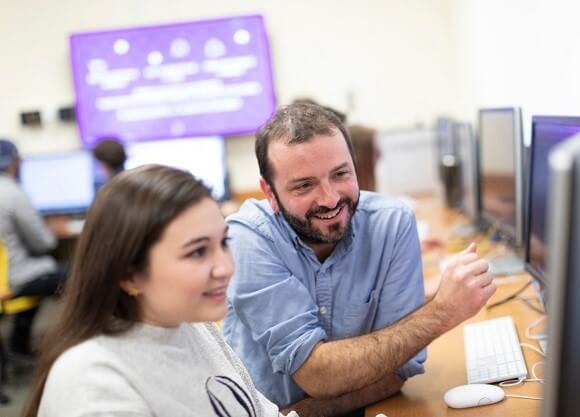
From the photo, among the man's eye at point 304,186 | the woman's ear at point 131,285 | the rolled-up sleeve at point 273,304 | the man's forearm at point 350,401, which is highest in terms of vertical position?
the man's eye at point 304,186

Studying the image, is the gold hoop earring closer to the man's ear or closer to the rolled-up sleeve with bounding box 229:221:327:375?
the rolled-up sleeve with bounding box 229:221:327:375

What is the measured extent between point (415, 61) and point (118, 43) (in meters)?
2.15

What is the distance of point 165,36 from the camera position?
15.5 feet

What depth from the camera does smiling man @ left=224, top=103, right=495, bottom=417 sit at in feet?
4.57

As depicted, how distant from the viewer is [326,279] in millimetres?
1547

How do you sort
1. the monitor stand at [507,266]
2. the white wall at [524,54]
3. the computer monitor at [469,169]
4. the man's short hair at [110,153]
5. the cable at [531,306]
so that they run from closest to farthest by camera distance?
the cable at [531,306] → the white wall at [524,54] → the monitor stand at [507,266] → the computer monitor at [469,169] → the man's short hair at [110,153]

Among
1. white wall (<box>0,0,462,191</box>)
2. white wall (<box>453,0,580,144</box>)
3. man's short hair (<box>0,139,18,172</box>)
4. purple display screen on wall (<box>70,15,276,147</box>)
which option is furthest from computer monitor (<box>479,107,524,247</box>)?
man's short hair (<box>0,139,18,172</box>)

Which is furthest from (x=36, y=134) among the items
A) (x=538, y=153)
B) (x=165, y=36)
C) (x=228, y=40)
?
(x=538, y=153)

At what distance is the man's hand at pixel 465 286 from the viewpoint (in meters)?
1.32

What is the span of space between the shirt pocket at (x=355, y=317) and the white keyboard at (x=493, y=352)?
25 cm

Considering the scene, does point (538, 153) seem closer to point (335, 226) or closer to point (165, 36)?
point (335, 226)

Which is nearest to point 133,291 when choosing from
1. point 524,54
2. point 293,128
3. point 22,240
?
point 293,128

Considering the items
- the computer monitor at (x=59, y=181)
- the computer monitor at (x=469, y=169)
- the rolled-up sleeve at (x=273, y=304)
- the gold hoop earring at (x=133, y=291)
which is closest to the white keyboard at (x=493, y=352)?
the rolled-up sleeve at (x=273, y=304)

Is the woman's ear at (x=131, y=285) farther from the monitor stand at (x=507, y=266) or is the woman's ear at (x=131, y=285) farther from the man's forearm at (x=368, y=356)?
the monitor stand at (x=507, y=266)
